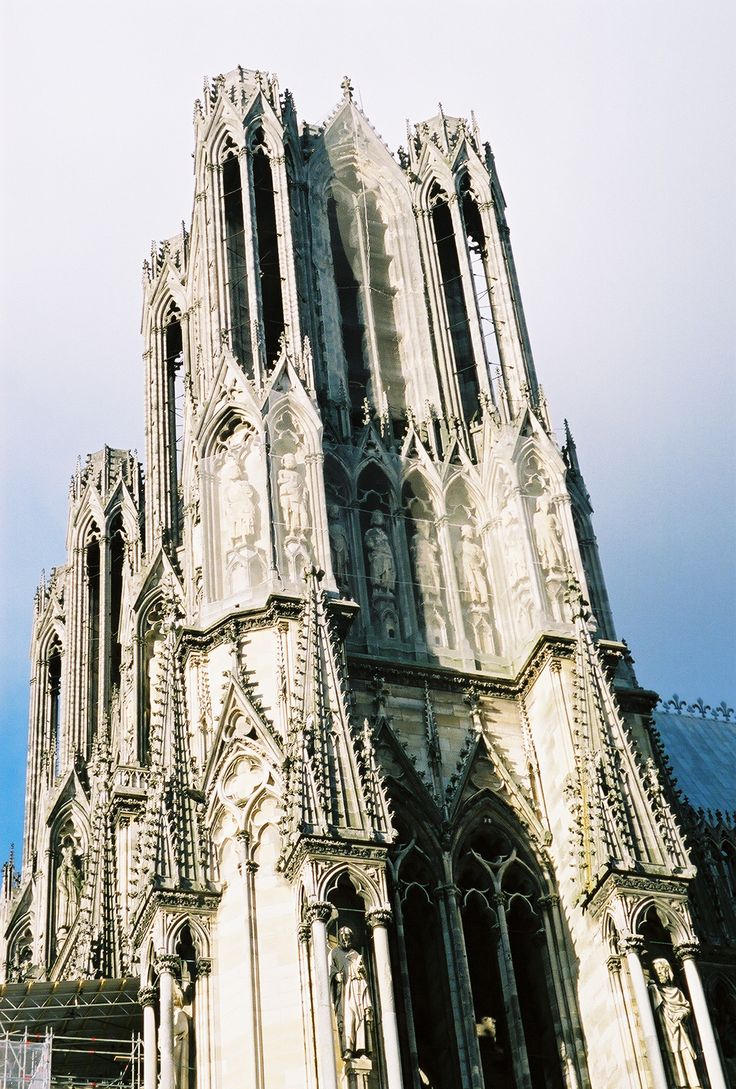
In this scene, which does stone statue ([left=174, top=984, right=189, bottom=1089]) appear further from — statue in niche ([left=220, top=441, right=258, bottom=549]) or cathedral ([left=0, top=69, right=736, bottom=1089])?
statue in niche ([left=220, top=441, right=258, bottom=549])

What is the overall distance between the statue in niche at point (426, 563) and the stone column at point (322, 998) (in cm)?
796

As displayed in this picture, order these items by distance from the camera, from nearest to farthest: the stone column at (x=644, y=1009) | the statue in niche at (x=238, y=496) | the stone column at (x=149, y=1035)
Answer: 1. the stone column at (x=149, y=1035)
2. the stone column at (x=644, y=1009)
3. the statue in niche at (x=238, y=496)

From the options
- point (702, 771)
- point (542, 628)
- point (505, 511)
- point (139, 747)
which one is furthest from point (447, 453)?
point (702, 771)

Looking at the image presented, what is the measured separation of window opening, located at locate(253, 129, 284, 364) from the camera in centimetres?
3388

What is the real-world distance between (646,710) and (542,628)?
2.22m

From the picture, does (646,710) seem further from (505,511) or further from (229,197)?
(229,197)

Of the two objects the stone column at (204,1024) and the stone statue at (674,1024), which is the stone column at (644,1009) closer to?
the stone statue at (674,1024)

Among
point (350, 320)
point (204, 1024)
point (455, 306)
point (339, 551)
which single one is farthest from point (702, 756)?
point (204, 1024)

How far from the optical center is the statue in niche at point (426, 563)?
30.9m

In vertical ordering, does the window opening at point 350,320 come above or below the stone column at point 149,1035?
above

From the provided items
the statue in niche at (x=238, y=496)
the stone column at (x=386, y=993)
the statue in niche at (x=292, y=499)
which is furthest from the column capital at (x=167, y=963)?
the statue in niche at (x=292, y=499)

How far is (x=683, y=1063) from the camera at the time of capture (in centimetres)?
2433

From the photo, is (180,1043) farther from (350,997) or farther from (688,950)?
(688,950)

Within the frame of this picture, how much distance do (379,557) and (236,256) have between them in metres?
6.55
